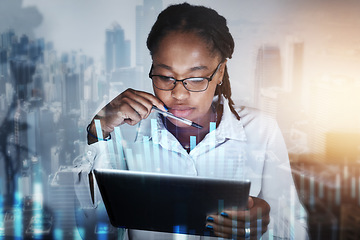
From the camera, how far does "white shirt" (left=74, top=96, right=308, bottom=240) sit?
1.71 metres

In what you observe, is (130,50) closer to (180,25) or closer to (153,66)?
(153,66)

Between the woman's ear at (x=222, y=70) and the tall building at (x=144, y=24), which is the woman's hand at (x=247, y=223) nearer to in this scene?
the woman's ear at (x=222, y=70)

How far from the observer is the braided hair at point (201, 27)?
5.36ft

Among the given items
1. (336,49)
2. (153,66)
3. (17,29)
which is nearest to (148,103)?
(153,66)

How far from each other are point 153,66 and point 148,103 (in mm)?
209

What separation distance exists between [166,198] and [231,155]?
482mm

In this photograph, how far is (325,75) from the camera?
5.56 ft

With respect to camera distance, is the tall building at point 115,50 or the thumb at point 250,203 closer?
the thumb at point 250,203

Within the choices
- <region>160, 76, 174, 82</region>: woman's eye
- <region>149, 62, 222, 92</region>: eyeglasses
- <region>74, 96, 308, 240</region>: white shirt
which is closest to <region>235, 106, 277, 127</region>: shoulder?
<region>74, 96, 308, 240</region>: white shirt

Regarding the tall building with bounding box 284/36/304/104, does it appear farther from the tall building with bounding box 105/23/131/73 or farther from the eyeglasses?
the tall building with bounding box 105/23/131/73

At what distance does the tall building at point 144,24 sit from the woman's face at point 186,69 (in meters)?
0.08

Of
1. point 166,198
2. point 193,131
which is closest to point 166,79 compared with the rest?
point 193,131

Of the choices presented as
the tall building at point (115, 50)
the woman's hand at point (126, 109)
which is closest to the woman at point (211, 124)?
the woman's hand at point (126, 109)

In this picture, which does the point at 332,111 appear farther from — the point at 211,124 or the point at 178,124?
the point at 178,124
